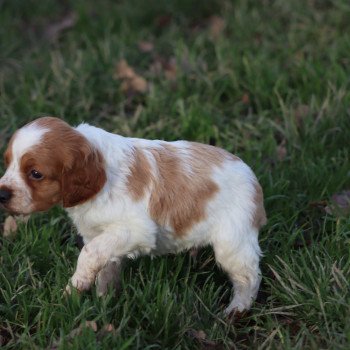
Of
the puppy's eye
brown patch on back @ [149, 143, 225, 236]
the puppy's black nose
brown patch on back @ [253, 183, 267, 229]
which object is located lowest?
brown patch on back @ [253, 183, 267, 229]

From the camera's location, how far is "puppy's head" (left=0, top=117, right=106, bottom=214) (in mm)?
3137

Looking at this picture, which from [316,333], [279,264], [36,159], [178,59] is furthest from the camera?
[178,59]

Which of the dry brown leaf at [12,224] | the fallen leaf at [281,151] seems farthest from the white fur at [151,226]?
the fallen leaf at [281,151]

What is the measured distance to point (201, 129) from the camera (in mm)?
5176

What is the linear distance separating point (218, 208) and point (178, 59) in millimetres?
2908

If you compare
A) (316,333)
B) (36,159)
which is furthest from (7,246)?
(316,333)

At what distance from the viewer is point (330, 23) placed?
688 centimetres

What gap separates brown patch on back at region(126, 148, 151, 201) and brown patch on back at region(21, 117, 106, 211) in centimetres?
16

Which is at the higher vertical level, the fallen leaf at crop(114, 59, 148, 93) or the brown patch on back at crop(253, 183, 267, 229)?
the brown patch on back at crop(253, 183, 267, 229)

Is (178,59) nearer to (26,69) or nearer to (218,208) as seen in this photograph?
(26,69)

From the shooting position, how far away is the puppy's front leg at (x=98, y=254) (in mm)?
3305

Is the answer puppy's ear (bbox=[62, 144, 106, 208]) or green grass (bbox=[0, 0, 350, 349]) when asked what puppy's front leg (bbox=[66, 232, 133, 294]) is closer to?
green grass (bbox=[0, 0, 350, 349])

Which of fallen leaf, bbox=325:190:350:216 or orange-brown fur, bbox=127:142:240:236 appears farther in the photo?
fallen leaf, bbox=325:190:350:216

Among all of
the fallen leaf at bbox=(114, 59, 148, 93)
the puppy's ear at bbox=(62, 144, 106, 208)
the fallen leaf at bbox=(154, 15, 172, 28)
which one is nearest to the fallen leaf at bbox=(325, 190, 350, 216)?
the puppy's ear at bbox=(62, 144, 106, 208)
